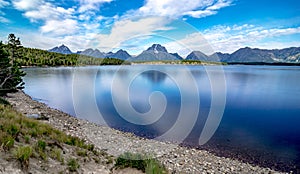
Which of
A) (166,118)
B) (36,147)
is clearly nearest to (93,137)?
(36,147)

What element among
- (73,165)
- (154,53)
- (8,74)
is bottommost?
(73,165)

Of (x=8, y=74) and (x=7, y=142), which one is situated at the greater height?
(x=8, y=74)

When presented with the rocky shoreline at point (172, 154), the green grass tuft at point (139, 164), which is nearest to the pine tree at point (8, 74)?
the rocky shoreline at point (172, 154)

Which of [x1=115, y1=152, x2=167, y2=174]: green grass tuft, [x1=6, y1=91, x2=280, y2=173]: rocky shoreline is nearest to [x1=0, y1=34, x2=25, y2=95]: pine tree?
[x1=6, y1=91, x2=280, y2=173]: rocky shoreline

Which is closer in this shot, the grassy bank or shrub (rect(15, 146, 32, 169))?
shrub (rect(15, 146, 32, 169))

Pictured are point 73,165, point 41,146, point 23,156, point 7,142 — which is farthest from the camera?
point 41,146

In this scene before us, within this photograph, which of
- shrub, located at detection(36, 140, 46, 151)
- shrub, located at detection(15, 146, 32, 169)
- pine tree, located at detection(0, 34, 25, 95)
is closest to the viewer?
shrub, located at detection(15, 146, 32, 169)

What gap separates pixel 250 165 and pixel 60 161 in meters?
10.5

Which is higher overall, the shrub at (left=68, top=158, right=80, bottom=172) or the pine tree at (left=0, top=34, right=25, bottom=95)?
the pine tree at (left=0, top=34, right=25, bottom=95)

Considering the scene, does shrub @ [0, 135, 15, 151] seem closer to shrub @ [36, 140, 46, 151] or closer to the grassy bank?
the grassy bank

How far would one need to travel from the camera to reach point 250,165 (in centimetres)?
1259

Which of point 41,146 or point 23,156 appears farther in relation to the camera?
point 41,146

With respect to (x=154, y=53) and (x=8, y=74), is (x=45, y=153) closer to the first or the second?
(x=154, y=53)

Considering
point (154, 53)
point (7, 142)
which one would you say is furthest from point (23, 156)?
point (154, 53)
